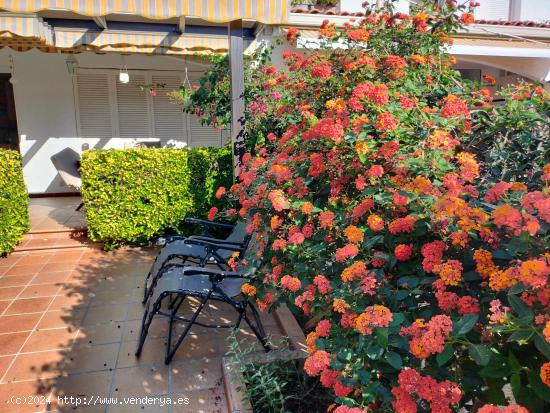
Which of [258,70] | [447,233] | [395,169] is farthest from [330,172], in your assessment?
[258,70]

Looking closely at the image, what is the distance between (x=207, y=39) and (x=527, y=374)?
6.37 meters

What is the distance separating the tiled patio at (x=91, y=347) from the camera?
9.80 feet

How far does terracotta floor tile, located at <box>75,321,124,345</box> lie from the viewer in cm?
370

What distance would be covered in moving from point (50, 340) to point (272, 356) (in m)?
2.07

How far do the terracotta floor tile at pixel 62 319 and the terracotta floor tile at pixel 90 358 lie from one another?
0.48 m

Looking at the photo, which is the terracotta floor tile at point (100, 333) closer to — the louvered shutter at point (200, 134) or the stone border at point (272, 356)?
the stone border at point (272, 356)

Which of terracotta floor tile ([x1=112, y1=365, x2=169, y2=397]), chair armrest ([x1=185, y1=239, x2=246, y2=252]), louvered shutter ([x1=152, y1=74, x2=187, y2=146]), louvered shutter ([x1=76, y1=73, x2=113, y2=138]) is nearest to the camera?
terracotta floor tile ([x1=112, y1=365, x2=169, y2=397])

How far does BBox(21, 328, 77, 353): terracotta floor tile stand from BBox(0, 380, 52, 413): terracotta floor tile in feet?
1.68

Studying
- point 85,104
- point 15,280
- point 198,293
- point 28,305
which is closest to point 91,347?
point 198,293

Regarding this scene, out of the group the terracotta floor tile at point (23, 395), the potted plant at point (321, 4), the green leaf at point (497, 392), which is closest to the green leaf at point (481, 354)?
the green leaf at point (497, 392)

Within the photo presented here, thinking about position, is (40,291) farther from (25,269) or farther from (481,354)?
(481,354)

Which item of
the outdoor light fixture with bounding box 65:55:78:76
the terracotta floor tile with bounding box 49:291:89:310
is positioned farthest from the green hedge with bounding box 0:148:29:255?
the outdoor light fixture with bounding box 65:55:78:76

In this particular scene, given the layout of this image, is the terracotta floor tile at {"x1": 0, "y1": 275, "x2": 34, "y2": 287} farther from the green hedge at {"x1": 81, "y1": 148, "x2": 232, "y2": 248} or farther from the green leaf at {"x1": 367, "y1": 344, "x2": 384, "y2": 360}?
the green leaf at {"x1": 367, "y1": 344, "x2": 384, "y2": 360}

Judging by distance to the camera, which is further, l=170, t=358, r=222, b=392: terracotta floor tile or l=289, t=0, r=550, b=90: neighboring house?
l=289, t=0, r=550, b=90: neighboring house
